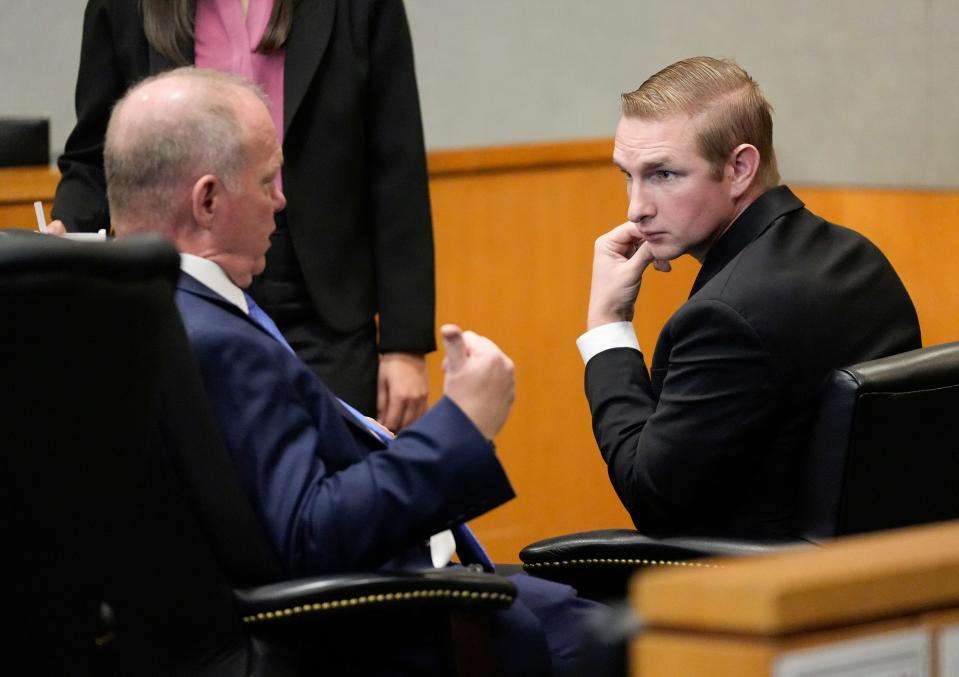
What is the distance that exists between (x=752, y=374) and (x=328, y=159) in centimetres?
102

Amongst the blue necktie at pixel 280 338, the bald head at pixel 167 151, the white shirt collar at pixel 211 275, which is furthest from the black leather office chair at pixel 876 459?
the bald head at pixel 167 151

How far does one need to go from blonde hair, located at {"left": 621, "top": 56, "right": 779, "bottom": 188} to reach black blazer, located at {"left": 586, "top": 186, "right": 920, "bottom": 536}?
0.14 m

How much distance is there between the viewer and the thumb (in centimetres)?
155

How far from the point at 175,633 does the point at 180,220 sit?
55 centimetres

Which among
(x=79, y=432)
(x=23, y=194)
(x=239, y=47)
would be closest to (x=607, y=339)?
(x=239, y=47)

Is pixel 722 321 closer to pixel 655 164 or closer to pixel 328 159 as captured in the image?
pixel 655 164

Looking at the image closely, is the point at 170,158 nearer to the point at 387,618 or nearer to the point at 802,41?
the point at 387,618

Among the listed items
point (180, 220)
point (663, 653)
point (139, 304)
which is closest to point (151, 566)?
point (139, 304)

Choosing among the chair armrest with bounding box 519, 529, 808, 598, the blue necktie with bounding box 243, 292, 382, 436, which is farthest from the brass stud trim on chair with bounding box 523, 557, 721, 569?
the blue necktie with bounding box 243, 292, 382, 436

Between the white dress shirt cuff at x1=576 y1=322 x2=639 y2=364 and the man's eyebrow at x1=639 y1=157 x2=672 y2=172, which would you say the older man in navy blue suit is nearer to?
the white dress shirt cuff at x1=576 y1=322 x2=639 y2=364

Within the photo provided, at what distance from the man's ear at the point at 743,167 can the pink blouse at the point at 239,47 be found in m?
0.85

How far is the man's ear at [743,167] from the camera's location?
2150 millimetres

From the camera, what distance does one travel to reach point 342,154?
2.67 metres

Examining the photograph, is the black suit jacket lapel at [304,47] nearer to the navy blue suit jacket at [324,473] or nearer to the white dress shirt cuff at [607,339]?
Result: the white dress shirt cuff at [607,339]
